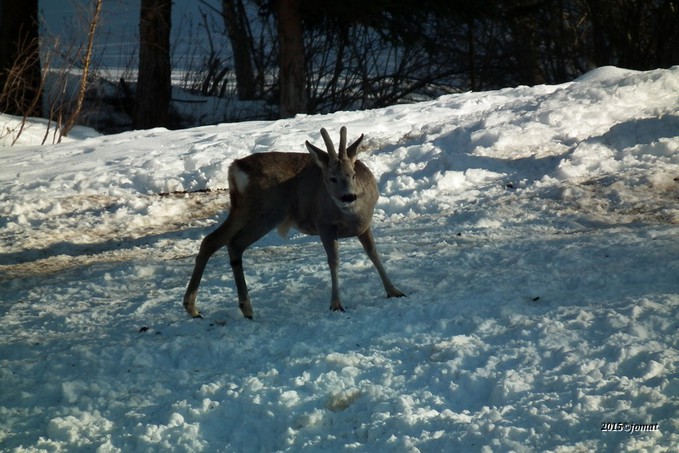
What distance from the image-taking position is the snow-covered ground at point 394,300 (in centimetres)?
522

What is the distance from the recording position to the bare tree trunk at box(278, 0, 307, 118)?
618 inches

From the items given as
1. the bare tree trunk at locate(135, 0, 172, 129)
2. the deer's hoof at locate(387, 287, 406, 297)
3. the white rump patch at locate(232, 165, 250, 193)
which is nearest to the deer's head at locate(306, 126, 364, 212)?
the white rump patch at locate(232, 165, 250, 193)

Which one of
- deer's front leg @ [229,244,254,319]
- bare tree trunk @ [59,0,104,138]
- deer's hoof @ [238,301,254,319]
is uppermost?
bare tree trunk @ [59,0,104,138]

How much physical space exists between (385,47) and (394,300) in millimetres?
12719

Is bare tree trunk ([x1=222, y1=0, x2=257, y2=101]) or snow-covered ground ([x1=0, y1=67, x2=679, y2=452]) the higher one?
bare tree trunk ([x1=222, y1=0, x2=257, y2=101])

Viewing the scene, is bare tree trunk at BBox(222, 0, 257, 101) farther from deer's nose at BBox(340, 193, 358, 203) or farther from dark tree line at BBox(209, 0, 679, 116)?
deer's nose at BBox(340, 193, 358, 203)

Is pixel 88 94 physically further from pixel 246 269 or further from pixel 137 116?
pixel 246 269

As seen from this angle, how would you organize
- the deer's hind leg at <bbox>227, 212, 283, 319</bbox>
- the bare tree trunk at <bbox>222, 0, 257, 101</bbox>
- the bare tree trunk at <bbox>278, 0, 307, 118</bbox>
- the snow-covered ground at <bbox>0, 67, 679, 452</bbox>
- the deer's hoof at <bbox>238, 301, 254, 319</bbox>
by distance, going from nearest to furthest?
the snow-covered ground at <bbox>0, 67, 679, 452</bbox> → the deer's hoof at <bbox>238, 301, 254, 319</bbox> → the deer's hind leg at <bbox>227, 212, 283, 319</bbox> → the bare tree trunk at <bbox>278, 0, 307, 118</bbox> → the bare tree trunk at <bbox>222, 0, 257, 101</bbox>

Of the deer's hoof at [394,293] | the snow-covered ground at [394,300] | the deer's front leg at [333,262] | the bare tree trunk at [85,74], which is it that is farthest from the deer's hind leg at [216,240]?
the bare tree trunk at [85,74]

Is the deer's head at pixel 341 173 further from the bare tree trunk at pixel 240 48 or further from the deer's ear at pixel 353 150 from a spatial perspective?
the bare tree trunk at pixel 240 48

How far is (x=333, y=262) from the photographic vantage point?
7.12m

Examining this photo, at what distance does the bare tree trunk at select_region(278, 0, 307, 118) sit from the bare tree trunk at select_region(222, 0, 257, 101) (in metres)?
4.45

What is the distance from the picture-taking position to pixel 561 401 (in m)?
5.12

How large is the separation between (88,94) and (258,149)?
319 inches
